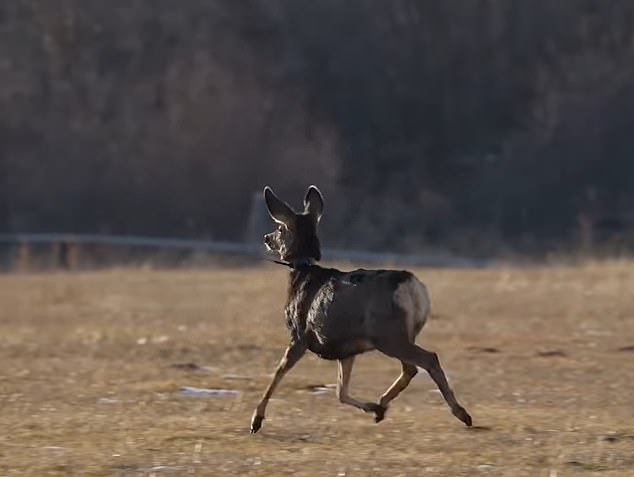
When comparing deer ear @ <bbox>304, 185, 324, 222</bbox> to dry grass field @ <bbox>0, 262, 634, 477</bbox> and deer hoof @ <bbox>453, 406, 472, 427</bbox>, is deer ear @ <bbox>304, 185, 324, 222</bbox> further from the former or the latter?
deer hoof @ <bbox>453, 406, 472, 427</bbox>

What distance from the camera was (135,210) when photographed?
39.5 m

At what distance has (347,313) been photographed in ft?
33.3

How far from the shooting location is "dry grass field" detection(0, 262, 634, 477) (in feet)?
30.2

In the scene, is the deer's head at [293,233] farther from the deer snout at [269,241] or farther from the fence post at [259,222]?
the fence post at [259,222]

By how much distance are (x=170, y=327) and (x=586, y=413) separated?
26.8 feet

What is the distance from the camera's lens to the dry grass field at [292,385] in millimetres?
9211

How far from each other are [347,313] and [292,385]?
3.20 metres

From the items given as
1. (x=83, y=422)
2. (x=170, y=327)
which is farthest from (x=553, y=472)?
(x=170, y=327)

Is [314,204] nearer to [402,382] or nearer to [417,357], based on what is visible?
[402,382]

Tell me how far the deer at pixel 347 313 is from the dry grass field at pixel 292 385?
1.17ft

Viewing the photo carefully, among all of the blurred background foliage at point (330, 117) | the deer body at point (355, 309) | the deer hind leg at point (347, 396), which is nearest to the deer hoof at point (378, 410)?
the deer hind leg at point (347, 396)

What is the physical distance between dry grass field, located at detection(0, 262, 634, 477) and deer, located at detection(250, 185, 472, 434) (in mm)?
355

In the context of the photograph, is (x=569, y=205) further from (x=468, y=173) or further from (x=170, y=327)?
(x=170, y=327)

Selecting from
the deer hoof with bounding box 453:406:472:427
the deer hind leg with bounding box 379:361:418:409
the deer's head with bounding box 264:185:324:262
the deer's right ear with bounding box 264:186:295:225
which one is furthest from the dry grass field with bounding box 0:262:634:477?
the deer's right ear with bounding box 264:186:295:225
